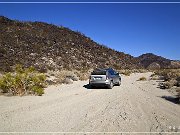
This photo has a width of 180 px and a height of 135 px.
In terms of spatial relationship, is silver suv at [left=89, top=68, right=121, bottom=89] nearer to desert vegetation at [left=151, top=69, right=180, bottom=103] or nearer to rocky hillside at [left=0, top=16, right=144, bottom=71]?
desert vegetation at [left=151, top=69, right=180, bottom=103]

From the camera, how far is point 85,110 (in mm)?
12375

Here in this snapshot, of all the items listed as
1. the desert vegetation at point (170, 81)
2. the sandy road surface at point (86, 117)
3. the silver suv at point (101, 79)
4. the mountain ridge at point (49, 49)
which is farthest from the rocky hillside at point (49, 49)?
the sandy road surface at point (86, 117)

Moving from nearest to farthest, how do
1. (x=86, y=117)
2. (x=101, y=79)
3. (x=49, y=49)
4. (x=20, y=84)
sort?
→ (x=86, y=117) < (x=20, y=84) < (x=101, y=79) < (x=49, y=49)

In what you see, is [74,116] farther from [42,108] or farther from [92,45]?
[92,45]

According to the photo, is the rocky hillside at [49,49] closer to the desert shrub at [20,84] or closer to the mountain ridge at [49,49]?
the mountain ridge at [49,49]

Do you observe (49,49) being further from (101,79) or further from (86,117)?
(86,117)

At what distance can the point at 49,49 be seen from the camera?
196 feet

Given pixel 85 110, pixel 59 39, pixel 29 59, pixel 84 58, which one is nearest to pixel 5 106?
pixel 85 110

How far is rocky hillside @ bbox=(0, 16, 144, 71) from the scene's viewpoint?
51.0 meters

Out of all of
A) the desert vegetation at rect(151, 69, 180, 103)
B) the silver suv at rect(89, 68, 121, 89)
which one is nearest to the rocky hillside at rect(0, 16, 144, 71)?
the desert vegetation at rect(151, 69, 180, 103)

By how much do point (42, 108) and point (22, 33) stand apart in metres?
52.6

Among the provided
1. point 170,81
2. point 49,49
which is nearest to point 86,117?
point 170,81

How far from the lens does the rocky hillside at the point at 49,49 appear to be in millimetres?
50963

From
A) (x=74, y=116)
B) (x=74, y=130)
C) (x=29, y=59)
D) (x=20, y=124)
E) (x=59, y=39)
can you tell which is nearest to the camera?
(x=74, y=130)
